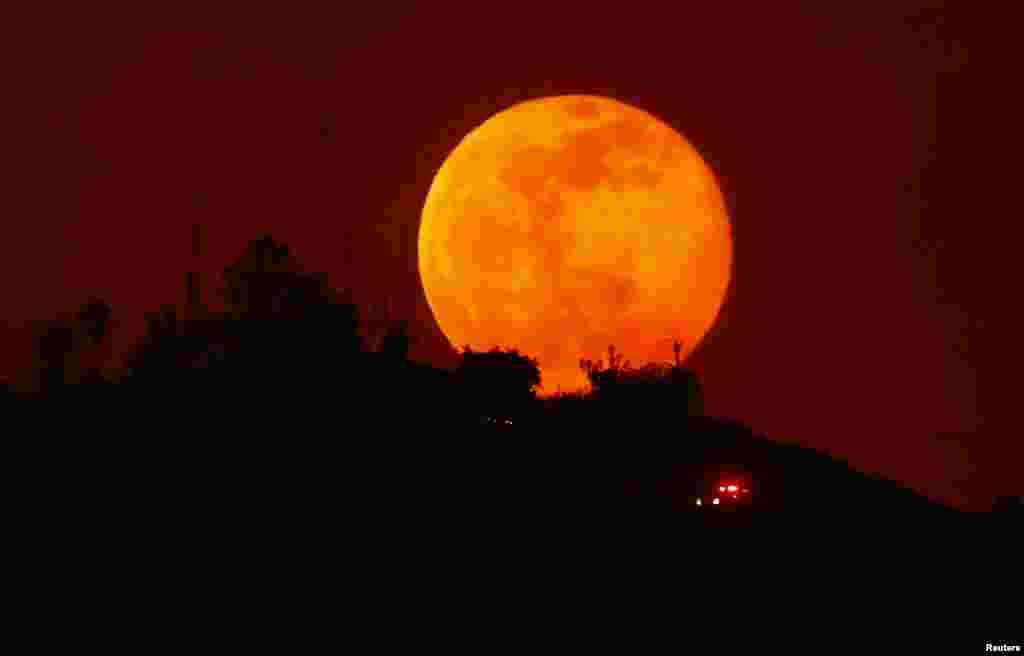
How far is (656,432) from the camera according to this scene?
49.8 metres

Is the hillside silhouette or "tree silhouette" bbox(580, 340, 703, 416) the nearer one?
the hillside silhouette

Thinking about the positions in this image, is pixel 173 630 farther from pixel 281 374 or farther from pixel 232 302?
pixel 232 302

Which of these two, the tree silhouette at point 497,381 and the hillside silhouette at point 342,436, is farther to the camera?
the tree silhouette at point 497,381

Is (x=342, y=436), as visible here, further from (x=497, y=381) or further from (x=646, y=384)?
(x=646, y=384)

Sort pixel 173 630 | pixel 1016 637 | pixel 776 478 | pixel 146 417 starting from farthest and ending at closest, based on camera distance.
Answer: pixel 776 478 < pixel 146 417 < pixel 1016 637 < pixel 173 630

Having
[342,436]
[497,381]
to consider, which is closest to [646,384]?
[497,381]

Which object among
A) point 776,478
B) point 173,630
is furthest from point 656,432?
point 173,630

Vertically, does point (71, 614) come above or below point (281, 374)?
below

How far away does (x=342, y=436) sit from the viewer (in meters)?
39.5

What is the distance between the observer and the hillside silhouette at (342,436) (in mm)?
35375

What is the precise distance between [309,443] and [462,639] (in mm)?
10295

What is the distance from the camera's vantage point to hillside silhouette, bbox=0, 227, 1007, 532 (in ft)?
116

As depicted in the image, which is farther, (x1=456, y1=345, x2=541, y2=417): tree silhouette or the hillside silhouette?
(x1=456, y1=345, x2=541, y2=417): tree silhouette

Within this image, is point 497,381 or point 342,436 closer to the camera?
point 342,436
